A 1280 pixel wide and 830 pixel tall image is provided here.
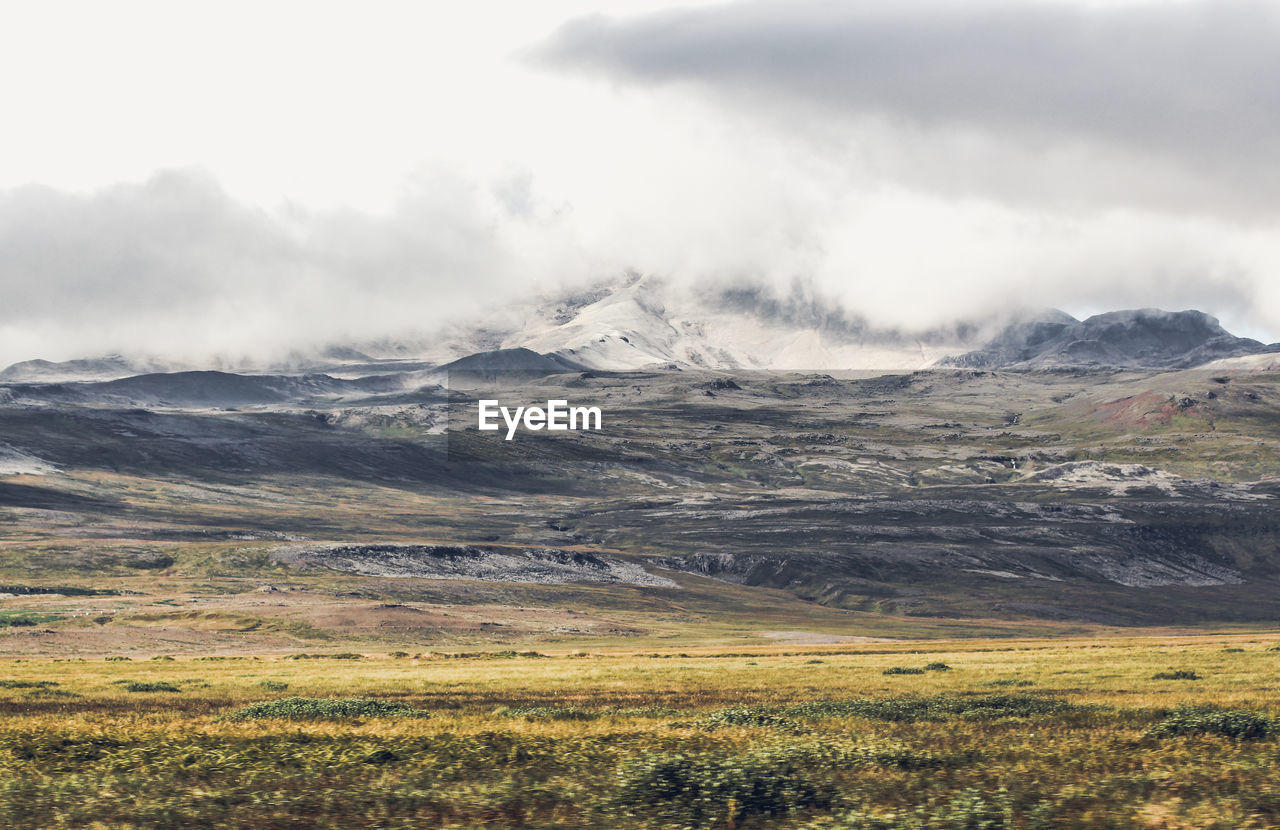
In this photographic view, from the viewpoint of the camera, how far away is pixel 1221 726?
2859 centimetres

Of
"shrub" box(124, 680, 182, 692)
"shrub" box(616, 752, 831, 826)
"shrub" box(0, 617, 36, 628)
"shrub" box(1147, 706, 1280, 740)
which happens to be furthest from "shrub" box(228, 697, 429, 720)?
"shrub" box(0, 617, 36, 628)

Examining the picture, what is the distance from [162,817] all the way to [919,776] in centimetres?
1404

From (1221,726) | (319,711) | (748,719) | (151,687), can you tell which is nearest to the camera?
(1221,726)

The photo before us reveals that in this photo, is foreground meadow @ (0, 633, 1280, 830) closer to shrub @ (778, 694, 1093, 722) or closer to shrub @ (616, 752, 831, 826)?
shrub @ (616, 752, 831, 826)

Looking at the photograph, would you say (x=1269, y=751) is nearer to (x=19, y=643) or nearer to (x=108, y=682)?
(x=108, y=682)

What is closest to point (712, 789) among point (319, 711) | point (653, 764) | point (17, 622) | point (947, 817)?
point (653, 764)

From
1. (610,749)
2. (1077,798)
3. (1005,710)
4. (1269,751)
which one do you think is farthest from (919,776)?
(1005,710)

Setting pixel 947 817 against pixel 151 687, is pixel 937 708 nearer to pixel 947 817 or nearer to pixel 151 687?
pixel 947 817

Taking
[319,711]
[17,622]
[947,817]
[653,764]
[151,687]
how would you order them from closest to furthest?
[947,817]
[653,764]
[319,711]
[151,687]
[17,622]

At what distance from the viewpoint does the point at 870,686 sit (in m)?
53.4

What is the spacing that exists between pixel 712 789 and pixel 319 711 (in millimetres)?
19584

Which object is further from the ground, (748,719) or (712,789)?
(712,789)

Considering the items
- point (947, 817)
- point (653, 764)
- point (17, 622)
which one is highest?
point (947, 817)

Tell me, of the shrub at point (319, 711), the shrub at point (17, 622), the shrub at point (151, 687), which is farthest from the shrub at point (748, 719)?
the shrub at point (17, 622)
